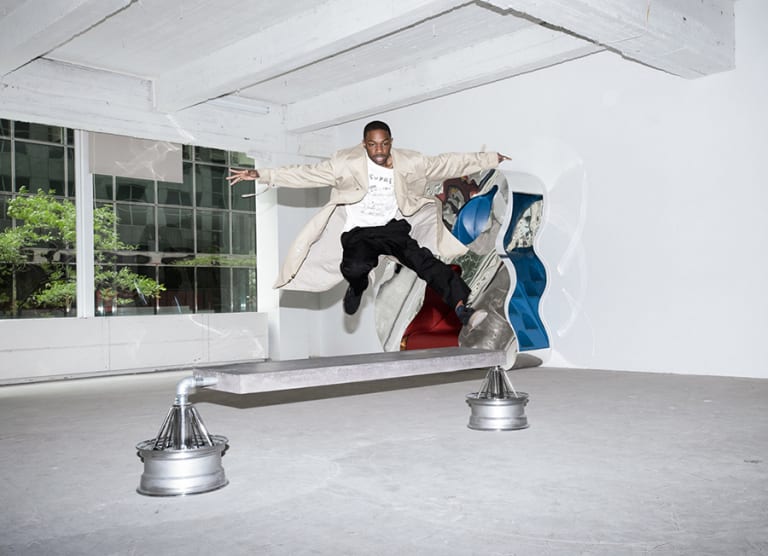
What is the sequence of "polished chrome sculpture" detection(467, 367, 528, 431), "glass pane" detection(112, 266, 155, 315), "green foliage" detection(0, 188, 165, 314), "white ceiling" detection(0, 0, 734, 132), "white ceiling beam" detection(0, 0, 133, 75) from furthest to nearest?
"glass pane" detection(112, 266, 155, 315), "green foliage" detection(0, 188, 165, 314), "white ceiling" detection(0, 0, 734, 132), "white ceiling beam" detection(0, 0, 133, 75), "polished chrome sculpture" detection(467, 367, 528, 431)

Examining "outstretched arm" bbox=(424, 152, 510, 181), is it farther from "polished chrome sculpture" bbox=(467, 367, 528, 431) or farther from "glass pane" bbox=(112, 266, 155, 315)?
"glass pane" bbox=(112, 266, 155, 315)

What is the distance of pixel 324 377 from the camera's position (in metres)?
3.57

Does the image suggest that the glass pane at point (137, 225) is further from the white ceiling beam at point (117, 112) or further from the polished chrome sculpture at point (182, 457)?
the polished chrome sculpture at point (182, 457)

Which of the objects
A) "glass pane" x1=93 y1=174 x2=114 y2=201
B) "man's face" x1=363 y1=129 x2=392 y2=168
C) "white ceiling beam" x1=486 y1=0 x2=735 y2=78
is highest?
"white ceiling beam" x1=486 y1=0 x2=735 y2=78

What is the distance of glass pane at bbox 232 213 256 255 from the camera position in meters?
10.8

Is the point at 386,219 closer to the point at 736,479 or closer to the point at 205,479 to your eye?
the point at 205,479

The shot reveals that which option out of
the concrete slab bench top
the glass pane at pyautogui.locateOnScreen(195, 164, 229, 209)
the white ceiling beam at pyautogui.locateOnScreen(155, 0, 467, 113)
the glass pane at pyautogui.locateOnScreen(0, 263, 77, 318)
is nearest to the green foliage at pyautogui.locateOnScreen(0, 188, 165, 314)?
Result: the glass pane at pyautogui.locateOnScreen(0, 263, 77, 318)

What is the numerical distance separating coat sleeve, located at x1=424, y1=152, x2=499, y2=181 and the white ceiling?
1.22 m

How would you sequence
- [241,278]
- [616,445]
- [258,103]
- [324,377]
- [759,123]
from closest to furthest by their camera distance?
[324,377] < [616,445] < [759,123] < [258,103] < [241,278]

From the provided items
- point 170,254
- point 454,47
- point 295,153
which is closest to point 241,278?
point 170,254

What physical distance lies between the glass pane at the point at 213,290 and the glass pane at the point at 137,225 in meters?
0.85

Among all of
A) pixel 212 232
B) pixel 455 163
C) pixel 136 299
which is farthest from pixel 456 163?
pixel 212 232

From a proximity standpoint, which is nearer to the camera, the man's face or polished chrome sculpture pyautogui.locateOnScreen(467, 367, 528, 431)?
polished chrome sculpture pyautogui.locateOnScreen(467, 367, 528, 431)

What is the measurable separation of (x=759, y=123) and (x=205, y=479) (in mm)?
5844
